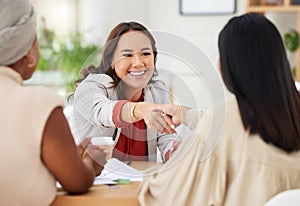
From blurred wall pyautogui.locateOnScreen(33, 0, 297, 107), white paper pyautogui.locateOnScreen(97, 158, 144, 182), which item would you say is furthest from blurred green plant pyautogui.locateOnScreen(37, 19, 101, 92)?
white paper pyautogui.locateOnScreen(97, 158, 144, 182)

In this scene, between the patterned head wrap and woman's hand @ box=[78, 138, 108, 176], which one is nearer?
the patterned head wrap

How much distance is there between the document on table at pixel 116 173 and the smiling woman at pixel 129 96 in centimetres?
7

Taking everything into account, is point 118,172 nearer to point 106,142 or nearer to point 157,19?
point 106,142

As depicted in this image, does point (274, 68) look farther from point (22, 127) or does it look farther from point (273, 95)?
point (22, 127)

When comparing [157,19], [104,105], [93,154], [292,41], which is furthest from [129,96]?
[157,19]

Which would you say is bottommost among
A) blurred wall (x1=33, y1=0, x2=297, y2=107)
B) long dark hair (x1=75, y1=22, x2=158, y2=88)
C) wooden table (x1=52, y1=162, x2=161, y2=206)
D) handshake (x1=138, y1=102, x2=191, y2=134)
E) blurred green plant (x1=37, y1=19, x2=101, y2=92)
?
blurred green plant (x1=37, y1=19, x2=101, y2=92)

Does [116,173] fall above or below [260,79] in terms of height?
below

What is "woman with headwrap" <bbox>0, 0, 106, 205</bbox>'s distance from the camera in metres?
1.41

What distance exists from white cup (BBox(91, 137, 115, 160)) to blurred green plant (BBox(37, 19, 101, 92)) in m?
3.73

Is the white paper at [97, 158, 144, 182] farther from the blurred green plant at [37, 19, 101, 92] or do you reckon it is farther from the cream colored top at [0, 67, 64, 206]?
the blurred green plant at [37, 19, 101, 92]

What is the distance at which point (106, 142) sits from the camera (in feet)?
4.85

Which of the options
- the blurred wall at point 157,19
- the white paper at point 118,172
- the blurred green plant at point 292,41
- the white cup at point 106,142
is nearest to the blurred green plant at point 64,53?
the blurred wall at point 157,19

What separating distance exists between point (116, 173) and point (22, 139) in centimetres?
29

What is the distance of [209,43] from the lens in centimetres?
552
